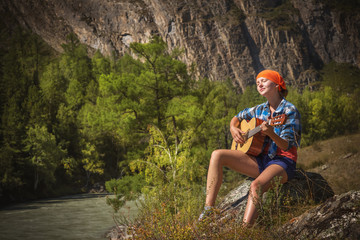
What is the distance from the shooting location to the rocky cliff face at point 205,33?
345 feet

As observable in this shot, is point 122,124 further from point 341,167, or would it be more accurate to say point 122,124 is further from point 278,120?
point 278,120

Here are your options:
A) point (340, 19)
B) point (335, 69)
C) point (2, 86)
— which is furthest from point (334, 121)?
point (340, 19)

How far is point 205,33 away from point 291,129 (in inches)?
4345

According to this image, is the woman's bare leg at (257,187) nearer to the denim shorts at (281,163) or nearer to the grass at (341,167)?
the denim shorts at (281,163)

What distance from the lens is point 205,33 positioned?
108875 mm

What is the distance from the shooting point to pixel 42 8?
110m

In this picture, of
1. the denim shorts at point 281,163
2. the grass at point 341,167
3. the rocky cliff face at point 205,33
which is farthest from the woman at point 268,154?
the rocky cliff face at point 205,33

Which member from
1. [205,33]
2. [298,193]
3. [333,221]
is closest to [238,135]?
[298,193]

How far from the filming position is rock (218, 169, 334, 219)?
369 cm

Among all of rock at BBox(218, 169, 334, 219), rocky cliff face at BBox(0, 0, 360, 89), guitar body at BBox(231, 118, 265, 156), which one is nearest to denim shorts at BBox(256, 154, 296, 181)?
guitar body at BBox(231, 118, 265, 156)

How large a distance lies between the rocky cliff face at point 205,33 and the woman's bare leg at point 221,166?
9916 centimetres

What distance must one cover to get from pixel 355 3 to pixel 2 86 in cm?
14387

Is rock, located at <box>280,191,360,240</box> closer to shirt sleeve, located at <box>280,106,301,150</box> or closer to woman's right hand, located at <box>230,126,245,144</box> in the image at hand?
shirt sleeve, located at <box>280,106,301,150</box>

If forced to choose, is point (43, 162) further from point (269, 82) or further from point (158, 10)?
point (158, 10)
